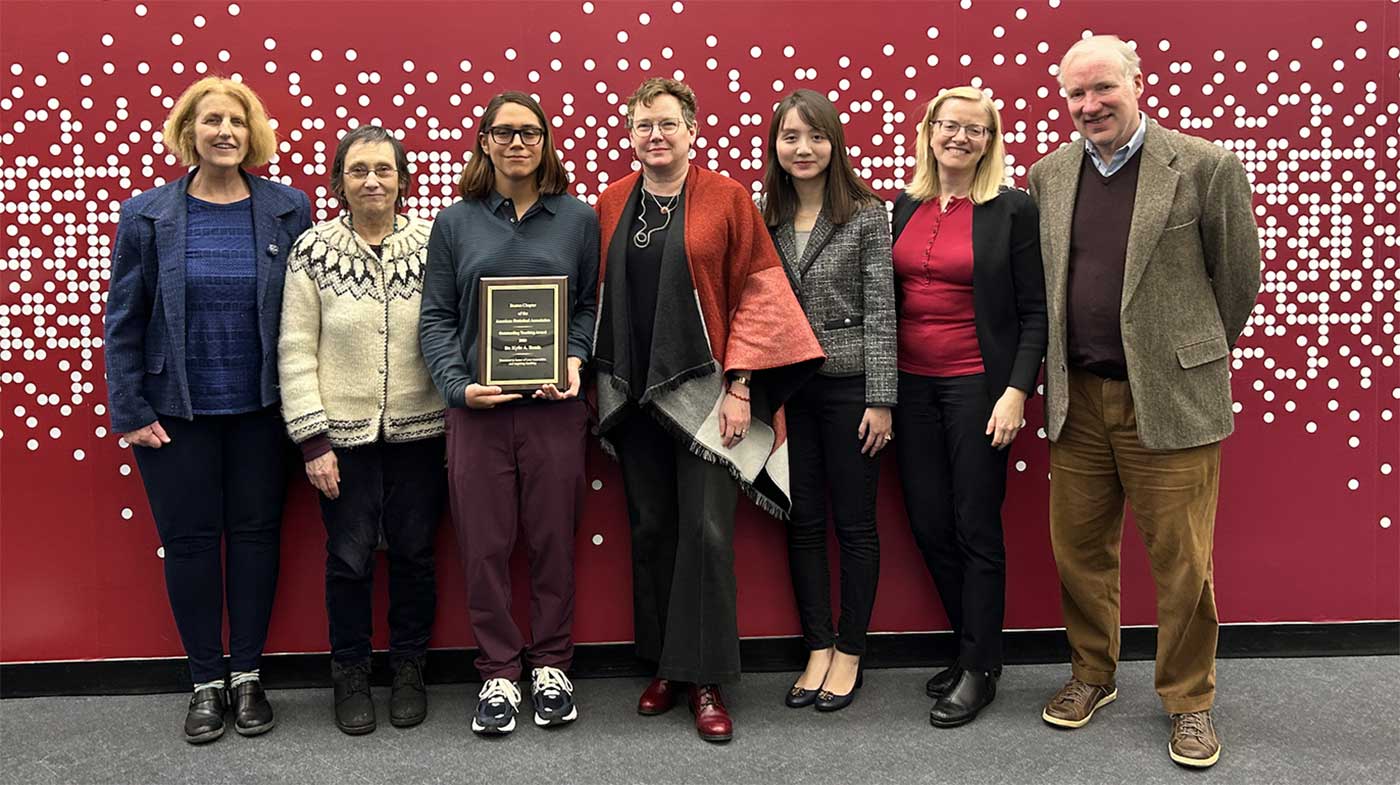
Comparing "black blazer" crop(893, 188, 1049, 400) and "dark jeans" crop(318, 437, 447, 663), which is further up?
"black blazer" crop(893, 188, 1049, 400)

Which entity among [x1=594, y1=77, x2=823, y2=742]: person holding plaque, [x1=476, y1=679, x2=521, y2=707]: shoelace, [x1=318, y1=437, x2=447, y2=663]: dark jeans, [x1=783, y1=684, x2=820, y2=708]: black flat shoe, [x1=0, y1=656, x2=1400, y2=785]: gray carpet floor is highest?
[x1=594, y1=77, x2=823, y2=742]: person holding plaque

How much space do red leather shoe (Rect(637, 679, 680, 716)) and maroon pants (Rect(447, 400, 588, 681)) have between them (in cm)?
27

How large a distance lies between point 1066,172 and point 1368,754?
1.78 meters

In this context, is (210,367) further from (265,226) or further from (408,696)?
(408,696)

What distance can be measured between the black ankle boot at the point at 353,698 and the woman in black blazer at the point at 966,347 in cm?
167

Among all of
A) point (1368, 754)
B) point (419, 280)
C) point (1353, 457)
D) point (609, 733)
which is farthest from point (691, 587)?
point (1353, 457)

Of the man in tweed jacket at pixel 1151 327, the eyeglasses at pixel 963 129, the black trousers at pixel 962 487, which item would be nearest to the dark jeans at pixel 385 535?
the black trousers at pixel 962 487

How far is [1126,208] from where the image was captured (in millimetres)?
2699

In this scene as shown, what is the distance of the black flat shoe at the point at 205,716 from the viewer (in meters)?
2.91

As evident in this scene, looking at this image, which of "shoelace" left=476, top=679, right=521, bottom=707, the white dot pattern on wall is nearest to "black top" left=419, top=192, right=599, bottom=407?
the white dot pattern on wall

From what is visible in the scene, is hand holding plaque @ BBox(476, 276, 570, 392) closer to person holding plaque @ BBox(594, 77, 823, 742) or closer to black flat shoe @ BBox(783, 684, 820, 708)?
person holding plaque @ BBox(594, 77, 823, 742)

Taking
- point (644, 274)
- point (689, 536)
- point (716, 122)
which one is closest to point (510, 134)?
point (644, 274)

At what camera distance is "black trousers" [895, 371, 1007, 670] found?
9.59 feet

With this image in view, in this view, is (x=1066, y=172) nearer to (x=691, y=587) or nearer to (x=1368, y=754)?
(x=691, y=587)
